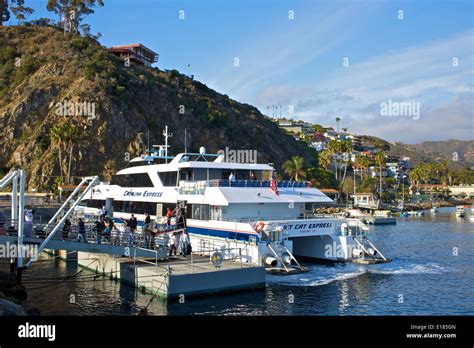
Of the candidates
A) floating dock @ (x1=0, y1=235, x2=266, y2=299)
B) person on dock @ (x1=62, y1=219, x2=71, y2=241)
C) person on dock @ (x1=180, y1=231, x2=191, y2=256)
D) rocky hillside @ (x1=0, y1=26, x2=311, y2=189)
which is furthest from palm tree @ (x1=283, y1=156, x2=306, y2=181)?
person on dock @ (x1=62, y1=219, x2=71, y2=241)

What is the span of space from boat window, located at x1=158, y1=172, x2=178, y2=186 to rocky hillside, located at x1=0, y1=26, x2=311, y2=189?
3711 cm

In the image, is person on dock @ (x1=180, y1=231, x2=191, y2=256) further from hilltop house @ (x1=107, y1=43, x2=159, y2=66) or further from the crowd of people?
hilltop house @ (x1=107, y1=43, x2=159, y2=66)

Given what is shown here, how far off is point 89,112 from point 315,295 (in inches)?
2589

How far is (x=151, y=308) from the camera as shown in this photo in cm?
1734

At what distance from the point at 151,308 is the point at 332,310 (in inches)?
273

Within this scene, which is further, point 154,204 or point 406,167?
point 406,167

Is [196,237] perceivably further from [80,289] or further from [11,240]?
[11,240]

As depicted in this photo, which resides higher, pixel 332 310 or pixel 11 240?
pixel 11 240

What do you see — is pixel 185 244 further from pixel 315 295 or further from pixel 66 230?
pixel 315 295

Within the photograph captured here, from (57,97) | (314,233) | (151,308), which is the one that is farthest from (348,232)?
(57,97)

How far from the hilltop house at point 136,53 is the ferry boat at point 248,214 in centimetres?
8221

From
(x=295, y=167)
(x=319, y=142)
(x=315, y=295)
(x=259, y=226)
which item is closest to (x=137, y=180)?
(x=259, y=226)

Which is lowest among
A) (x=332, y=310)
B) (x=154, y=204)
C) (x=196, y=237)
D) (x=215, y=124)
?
(x=332, y=310)

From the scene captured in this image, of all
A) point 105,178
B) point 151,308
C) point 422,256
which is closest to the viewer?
point 151,308
